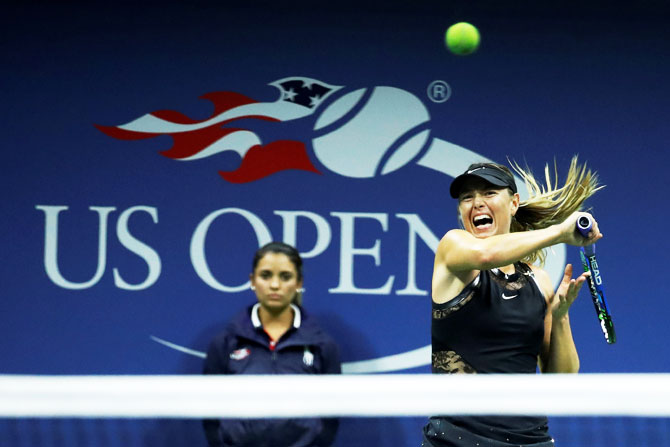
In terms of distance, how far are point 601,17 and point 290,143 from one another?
150 centimetres

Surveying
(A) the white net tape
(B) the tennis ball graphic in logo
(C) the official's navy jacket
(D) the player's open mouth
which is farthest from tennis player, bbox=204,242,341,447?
(A) the white net tape

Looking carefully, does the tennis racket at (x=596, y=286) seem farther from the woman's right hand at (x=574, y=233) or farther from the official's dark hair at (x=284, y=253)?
the official's dark hair at (x=284, y=253)

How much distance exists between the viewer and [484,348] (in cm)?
266

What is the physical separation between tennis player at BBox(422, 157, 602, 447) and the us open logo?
1322 mm

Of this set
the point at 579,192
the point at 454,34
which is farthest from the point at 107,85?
the point at 579,192

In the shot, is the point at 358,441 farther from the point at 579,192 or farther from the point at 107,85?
the point at 107,85

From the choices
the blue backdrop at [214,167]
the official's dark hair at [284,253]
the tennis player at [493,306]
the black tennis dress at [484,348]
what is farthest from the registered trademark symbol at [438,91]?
the black tennis dress at [484,348]

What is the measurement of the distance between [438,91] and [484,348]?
1.86m

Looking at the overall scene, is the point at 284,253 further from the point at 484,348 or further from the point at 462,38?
the point at 484,348

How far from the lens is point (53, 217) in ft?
13.7

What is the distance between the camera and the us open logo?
4.18 m

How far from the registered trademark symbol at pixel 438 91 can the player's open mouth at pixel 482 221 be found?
154 centimetres

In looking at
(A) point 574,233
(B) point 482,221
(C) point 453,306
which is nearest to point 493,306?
(C) point 453,306

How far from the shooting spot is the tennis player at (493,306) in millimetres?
2471
